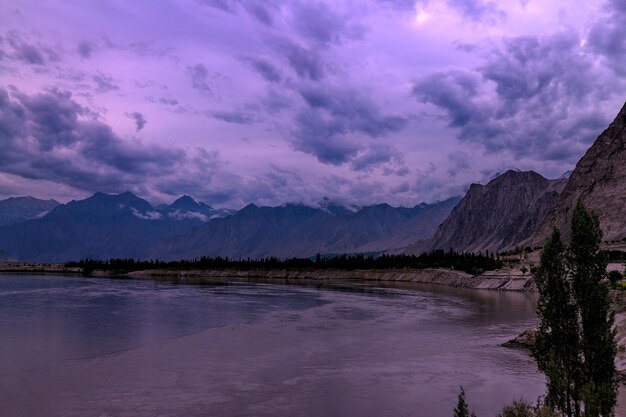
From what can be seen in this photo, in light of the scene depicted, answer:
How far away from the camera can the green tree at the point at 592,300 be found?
22.3 metres

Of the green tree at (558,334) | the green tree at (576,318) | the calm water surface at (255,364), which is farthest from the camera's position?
the calm water surface at (255,364)

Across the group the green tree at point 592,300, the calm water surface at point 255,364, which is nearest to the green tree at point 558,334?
the green tree at point 592,300

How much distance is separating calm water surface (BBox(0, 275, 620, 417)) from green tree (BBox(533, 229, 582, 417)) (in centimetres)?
686

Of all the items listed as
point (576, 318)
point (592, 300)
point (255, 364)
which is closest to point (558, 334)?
point (576, 318)

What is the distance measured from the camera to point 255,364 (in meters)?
40.8

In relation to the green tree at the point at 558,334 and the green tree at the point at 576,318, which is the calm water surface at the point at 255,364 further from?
the green tree at the point at 576,318

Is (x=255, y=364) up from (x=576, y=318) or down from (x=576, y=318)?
down

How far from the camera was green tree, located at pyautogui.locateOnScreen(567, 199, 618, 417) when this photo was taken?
73.2 ft

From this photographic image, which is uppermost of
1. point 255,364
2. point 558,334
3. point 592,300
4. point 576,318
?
point 592,300

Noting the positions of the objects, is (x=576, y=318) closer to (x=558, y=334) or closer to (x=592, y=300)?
(x=558, y=334)

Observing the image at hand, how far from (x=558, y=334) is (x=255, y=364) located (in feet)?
79.4

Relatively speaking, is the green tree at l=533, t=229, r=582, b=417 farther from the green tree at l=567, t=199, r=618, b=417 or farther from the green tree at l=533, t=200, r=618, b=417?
the green tree at l=567, t=199, r=618, b=417

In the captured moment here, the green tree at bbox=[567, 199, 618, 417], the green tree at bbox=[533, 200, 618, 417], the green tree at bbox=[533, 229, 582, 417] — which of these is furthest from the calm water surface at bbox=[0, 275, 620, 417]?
the green tree at bbox=[567, 199, 618, 417]

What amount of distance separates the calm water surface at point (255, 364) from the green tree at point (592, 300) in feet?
26.5
